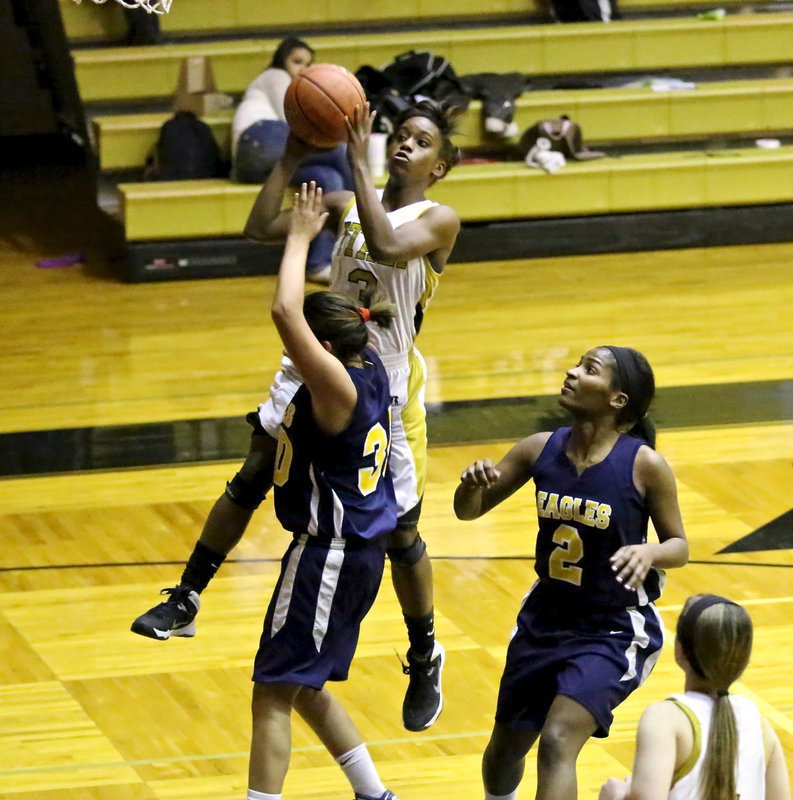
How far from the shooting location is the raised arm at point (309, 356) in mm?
3508

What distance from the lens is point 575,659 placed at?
3.49 metres

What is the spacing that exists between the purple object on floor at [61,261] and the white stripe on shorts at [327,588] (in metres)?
7.42

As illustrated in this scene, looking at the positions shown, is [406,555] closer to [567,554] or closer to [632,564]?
[567,554]

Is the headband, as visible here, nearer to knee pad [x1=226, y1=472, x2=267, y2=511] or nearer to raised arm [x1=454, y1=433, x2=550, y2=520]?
raised arm [x1=454, y1=433, x2=550, y2=520]

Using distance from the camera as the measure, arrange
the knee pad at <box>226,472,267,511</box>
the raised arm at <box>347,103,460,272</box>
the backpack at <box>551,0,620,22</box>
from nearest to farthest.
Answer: the raised arm at <box>347,103,460,272</box>, the knee pad at <box>226,472,267,511</box>, the backpack at <box>551,0,620,22</box>

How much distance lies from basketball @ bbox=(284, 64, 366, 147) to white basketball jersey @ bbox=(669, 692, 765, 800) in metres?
1.96

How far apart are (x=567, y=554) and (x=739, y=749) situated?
803 mm

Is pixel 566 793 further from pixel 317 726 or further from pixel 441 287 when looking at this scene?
pixel 441 287

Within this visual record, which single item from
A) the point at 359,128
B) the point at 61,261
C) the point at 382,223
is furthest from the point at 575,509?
the point at 61,261

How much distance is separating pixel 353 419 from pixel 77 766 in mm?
1446

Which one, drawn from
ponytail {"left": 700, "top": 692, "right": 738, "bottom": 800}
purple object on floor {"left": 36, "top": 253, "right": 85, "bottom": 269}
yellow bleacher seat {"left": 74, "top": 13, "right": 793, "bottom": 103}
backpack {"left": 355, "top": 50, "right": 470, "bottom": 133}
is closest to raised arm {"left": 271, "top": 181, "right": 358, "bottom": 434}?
ponytail {"left": 700, "top": 692, "right": 738, "bottom": 800}

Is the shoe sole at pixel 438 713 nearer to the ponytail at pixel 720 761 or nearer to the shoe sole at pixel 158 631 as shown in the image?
the shoe sole at pixel 158 631

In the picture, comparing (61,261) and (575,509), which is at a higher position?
(575,509)

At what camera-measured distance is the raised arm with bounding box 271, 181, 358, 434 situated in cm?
351
